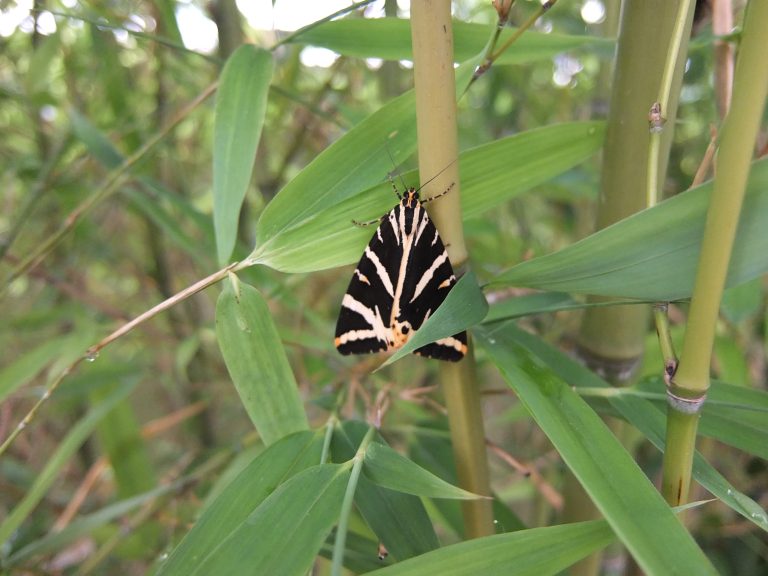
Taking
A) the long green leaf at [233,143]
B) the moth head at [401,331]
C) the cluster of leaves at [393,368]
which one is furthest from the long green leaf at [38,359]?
the moth head at [401,331]

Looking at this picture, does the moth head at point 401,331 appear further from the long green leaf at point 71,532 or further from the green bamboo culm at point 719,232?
the long green leaf at point 71,532

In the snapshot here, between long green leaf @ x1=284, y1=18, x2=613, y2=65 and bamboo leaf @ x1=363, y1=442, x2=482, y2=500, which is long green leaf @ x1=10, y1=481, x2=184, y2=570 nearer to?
bamboo leaf @ x1=363, y1=442, x2=482, y2=500

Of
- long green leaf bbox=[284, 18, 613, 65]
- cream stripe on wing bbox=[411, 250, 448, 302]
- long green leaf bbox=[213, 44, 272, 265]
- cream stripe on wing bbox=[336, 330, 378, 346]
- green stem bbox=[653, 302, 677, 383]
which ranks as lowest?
green stem bbox=[653, 302, 677, 383]

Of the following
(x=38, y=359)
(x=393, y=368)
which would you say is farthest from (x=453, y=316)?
(x=38, y=359)

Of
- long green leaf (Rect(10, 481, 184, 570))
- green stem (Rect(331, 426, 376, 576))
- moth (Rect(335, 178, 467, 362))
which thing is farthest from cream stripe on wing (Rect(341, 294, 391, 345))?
long green leaf (Rect(10, 481, 184, 570))

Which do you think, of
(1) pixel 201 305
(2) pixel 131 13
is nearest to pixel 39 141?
(2) pixel 131 13

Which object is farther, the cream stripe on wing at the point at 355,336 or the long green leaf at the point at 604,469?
the cream stripe on wing at the point at 355,336

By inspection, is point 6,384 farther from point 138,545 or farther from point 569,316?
point 569,316
